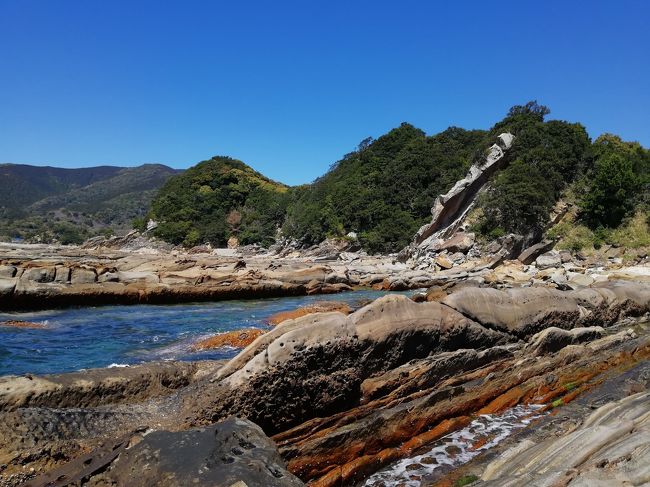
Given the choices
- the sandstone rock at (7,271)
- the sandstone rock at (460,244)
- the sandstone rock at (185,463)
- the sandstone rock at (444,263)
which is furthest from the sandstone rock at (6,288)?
the sandstone rock at (460,244)

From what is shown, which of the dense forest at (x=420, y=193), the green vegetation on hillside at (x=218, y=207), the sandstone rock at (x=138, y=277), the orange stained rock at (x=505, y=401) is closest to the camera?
the orange stained rock at (x=505, y=401)

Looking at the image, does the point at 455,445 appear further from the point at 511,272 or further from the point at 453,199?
the point at 453,199

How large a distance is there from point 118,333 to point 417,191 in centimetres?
4234

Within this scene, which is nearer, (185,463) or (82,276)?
(185,463)

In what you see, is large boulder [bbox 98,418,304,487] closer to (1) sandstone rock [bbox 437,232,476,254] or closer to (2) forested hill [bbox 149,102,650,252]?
(1) sandstone rock [bbox 437,232,476,254]

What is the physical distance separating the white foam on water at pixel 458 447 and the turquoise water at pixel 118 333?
576 centimetres

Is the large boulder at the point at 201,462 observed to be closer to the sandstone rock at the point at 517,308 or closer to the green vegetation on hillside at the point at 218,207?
the sandstone rock at the point at 517,308

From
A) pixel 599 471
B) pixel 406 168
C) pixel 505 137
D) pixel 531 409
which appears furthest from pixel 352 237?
pixel 599 471

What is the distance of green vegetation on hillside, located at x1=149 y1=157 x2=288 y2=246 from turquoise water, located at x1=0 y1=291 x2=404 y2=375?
4616 cm

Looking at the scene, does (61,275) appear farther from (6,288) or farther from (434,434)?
(434,434)

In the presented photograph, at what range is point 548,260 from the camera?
3073cm

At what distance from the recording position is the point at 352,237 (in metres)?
49.1

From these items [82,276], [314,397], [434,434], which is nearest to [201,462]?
[314,397]

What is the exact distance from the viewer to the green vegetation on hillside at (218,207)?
67188 millimetres
